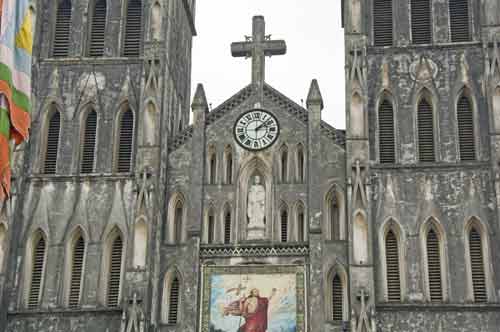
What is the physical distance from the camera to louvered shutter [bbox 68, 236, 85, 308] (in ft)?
106

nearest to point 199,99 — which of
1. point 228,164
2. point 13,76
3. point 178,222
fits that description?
point 228,164

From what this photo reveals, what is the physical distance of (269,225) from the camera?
32.4m

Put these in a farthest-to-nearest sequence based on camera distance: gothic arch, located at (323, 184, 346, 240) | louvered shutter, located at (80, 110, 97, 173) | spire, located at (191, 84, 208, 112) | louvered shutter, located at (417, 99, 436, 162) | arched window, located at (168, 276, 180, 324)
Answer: louvered shutter, located at (80, 110, 97, 173) → spire, located at (191, 84, 208, 112) → louvered shutter, located at (417, 99, 436, 162) → gothic arch, located at (323, 184, 346, 240) → arched window, located at (168, 276, 180, 324)

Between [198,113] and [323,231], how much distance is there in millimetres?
5592

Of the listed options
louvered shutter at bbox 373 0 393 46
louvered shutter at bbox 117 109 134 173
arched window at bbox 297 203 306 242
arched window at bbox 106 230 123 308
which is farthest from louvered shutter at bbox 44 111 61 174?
louvered shutter at bbox 373 0 393 46

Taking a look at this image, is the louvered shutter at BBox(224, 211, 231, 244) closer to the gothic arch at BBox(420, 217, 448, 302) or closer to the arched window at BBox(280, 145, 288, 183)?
the arched window at BBox(280, 145, 288, 183)

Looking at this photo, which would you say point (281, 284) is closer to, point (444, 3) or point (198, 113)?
point (198, 113)

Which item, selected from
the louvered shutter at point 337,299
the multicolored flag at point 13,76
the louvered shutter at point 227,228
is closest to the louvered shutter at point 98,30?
the louvered shutter at point 227,228

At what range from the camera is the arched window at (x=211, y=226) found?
32.6 m

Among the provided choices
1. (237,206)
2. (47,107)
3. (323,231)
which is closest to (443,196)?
(323,231)

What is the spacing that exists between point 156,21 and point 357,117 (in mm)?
7528

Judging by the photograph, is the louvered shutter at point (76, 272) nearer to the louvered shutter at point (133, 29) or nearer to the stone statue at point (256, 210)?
the stone statue at point (256, 210)

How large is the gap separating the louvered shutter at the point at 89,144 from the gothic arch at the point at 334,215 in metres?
7.47

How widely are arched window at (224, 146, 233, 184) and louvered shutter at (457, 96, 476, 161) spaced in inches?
275
